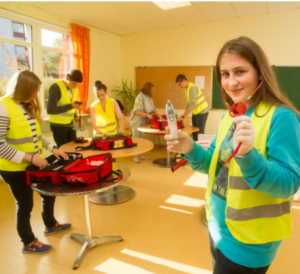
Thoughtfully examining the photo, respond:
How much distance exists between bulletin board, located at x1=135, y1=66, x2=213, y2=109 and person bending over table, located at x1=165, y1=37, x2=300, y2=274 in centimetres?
464

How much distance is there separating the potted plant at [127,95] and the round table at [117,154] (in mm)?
3131

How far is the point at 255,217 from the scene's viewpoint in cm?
76

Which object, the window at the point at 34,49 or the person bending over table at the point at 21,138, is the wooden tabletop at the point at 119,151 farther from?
the window at the point at 34,49

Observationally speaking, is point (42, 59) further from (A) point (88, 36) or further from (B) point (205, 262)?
(B) point (205, 262)

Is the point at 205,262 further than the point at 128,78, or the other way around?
the point at 128,78

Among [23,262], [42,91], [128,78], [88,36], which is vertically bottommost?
[23,262]

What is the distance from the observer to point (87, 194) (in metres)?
1.58

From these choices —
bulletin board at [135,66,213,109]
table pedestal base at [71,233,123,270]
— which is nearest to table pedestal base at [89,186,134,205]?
table pedestal base at [71,233,123,270]

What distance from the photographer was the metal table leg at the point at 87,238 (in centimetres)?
196

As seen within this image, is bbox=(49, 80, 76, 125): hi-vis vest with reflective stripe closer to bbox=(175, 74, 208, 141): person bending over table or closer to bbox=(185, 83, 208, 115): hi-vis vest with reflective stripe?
bbox=(175, 74, 208, 141): person bending over table

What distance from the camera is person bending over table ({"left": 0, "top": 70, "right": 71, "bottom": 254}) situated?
1722 millimetres

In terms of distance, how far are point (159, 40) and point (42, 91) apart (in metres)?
2.98

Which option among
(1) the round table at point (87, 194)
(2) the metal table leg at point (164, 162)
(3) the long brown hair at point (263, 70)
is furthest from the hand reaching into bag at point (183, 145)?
(2) the metal table leg at point (164, 162)

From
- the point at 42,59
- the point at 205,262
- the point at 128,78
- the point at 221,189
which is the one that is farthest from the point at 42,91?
the point at 221,189
